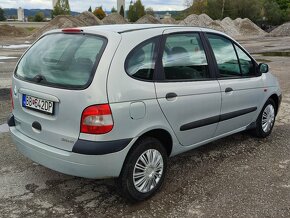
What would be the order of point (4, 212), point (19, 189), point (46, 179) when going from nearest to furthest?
1. point (4, 212)
2. point (19, 189)
3. point (46, 179)

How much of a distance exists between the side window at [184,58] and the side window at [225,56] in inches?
10.5

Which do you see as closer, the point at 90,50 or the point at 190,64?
the point at 90,50

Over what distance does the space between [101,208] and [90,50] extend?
1.46 meters

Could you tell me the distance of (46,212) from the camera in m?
3.17

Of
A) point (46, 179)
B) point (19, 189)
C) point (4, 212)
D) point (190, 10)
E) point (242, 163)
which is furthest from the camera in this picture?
point (190, 10)

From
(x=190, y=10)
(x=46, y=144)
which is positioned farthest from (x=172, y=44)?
(x=190, y=10)

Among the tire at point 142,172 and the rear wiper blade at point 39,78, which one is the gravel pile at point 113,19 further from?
the tire at point 142,172

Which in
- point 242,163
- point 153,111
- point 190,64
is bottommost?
point 242,163

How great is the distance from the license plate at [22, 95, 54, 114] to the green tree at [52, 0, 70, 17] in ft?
194

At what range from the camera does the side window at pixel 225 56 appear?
4211 mm

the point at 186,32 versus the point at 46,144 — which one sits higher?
the point at 186,32

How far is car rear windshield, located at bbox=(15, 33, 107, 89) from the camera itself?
10.1 feet

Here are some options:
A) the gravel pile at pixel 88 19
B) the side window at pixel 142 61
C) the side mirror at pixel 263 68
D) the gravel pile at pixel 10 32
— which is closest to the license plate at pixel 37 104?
the side window at pixel 142 61

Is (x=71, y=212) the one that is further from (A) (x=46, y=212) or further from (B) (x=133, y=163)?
(B) (x=133, y=163)
